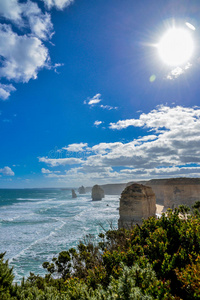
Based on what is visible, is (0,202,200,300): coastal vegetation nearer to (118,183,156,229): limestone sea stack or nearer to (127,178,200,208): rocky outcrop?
(118,183,156,229): limestone sea stack

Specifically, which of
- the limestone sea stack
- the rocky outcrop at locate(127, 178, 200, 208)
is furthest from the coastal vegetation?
the rocky outcrop at locate(127, 178, 200, 208)

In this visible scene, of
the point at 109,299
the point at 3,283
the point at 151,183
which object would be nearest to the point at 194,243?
the point at 109,299

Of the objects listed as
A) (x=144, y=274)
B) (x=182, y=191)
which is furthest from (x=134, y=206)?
(x=182, y=191)

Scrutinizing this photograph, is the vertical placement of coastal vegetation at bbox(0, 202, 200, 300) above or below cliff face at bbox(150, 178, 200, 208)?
above

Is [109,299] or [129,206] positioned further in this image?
[129,206]

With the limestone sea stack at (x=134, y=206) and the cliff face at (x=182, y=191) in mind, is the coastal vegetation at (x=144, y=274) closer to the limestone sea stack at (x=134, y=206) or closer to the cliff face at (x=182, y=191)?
the limestone sea stack at (x=134, y=206)

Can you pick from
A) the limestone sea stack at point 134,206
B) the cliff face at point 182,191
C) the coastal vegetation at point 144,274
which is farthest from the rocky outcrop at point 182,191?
the coastal vegetation at point 144,274

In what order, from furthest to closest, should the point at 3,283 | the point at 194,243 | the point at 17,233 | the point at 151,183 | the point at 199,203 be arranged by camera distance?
the point at 151,183 < the point at 17,233 < the point at 199,203 < the point at 3,283 < the point at 194,243

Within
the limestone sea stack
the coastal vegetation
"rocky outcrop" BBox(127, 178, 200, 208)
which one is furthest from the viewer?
"rocky outcrop" BBox(127, 178, 200, 208)

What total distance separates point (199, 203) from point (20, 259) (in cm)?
2506

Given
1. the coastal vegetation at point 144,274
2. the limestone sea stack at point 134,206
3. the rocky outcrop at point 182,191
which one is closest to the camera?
the coastal vegetation at point 144,274

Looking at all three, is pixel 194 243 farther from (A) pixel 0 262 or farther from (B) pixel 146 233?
(A) pixel 0 262

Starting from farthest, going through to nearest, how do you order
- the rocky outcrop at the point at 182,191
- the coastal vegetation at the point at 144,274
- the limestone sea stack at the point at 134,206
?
1. the rocky outcrop at the point at 182,191
2. the limestone sea stack at the point at 134,206
3. the coastal vegetation at the point at 144,274

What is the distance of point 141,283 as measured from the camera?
5.59 m
